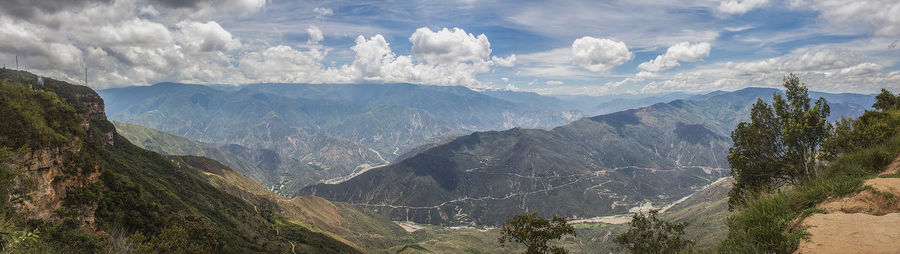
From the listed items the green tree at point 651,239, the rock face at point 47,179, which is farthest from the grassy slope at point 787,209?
the rock face at point 47,179

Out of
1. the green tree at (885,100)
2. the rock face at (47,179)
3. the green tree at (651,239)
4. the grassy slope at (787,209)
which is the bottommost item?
the green tree at (651,239)

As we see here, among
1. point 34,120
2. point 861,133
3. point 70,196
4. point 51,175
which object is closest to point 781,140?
point 861,133

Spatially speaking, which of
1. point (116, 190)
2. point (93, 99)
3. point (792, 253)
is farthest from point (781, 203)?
point (93, 99)

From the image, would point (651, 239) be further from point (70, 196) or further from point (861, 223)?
point (70, 196)

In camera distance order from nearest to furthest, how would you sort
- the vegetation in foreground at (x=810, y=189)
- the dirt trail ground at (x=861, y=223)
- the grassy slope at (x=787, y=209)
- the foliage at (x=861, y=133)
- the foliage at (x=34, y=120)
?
the dirt trail ground at (x=861, y=223), the grassy slope at (x=787, y=209), the vegetation in foreground at (x=810, y=189), the foliage at (x=861, y=133), the foliage at (x=34, y=120)

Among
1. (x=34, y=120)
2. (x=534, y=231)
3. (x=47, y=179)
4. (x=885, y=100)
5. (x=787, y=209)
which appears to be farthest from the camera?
(x=34, y=120)

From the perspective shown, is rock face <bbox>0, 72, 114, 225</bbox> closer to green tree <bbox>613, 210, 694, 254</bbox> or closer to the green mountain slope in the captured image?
the green mountain slope

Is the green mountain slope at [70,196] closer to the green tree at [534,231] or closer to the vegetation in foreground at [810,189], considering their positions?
the green tree at [534,231]
